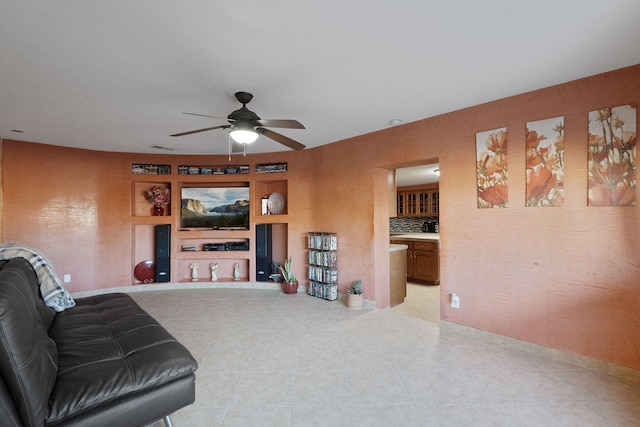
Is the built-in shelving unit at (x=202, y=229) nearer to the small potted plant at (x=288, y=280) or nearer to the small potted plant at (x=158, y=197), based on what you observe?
the small potted plant at (x=158, y=197)

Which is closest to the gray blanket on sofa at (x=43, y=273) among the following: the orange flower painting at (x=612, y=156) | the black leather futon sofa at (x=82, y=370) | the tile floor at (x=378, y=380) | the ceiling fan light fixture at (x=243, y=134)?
the black leather futon sofa at (x=82, y=370)

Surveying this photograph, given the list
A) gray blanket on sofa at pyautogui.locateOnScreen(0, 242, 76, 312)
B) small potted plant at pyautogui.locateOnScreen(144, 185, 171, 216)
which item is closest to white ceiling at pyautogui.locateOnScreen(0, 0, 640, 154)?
gray blanket on sofa at pyautogui.locateOnScreen(0, 242, 76, 312)

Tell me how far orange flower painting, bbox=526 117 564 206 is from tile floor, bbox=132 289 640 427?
141 cm

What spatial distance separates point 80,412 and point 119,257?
13.6ft

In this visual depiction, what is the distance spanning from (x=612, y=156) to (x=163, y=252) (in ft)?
18.9

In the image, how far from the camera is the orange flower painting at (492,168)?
2611mm

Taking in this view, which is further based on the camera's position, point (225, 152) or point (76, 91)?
point (225, 152)

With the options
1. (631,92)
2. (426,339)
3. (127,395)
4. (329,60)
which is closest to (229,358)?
(127,395)

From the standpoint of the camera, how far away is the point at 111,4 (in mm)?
1456

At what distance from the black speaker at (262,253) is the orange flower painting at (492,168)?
3.33 meters

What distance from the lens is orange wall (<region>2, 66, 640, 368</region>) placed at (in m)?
2.15

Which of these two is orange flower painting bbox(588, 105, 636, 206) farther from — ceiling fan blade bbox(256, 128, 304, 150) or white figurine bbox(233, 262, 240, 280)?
white figurine bbox(233, 262, 240, 280)

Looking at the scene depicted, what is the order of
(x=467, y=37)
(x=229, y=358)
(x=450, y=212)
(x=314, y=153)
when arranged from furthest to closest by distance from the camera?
(x=314, y=153) < (x=450, y=212) < (x=229, y=358) < (x=467, y=37)

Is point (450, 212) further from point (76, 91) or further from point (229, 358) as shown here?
point (76, 91)
